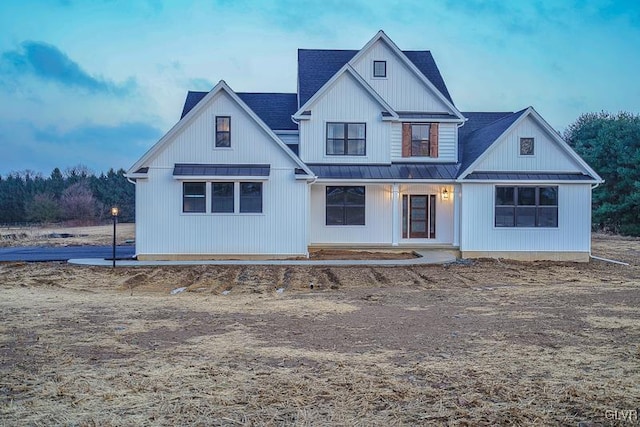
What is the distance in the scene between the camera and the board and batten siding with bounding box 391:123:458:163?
68.5 ft

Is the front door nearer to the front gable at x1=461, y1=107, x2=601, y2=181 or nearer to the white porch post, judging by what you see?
the white porch post

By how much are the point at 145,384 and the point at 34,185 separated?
7291 cm

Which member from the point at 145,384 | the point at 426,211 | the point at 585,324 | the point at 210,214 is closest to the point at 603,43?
the point at 426,211

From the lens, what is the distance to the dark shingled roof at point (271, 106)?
71.3 ft

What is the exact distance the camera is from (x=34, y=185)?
67.9 metres

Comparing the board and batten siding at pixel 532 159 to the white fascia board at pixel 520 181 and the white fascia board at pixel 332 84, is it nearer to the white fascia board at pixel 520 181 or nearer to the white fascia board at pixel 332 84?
the white fascia board at pixel 520 181

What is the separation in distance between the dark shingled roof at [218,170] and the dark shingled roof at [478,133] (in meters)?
7.85

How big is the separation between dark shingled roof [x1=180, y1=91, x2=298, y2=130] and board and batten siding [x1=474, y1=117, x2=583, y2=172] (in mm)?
8152

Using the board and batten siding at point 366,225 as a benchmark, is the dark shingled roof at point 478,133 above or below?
above

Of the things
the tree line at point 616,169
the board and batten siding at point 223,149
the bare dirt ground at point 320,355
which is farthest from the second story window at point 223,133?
the tree line at point 616,169

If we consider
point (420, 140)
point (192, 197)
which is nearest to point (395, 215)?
point (420, 140)

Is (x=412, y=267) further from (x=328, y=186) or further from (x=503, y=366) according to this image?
(x=503, y=366)

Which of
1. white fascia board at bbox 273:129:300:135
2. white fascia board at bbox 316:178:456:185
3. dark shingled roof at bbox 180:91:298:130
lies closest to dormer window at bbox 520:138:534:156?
white fascia board at bbox 316:178:456:185

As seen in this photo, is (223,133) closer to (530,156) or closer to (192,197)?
(192,197)
